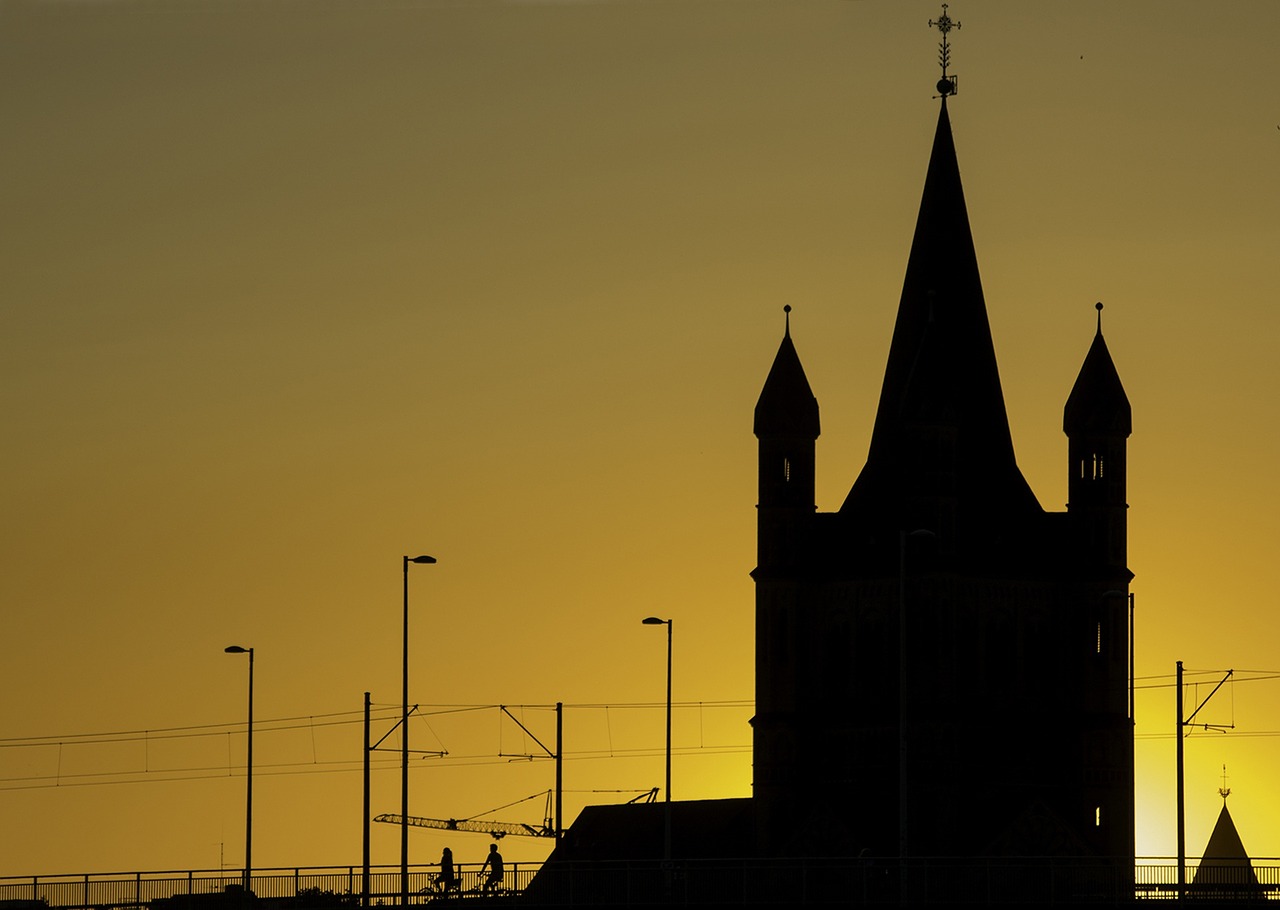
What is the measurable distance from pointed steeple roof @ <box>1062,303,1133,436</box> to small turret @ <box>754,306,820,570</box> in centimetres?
1016

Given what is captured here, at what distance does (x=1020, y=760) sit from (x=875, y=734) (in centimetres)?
566

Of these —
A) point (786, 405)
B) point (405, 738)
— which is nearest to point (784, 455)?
point (786, 405)

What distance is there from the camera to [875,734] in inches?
6373

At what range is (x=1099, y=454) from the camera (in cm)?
16488

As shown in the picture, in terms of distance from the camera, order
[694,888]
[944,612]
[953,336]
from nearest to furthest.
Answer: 1. [694,888]
2. [944,612]
3. [953,336]

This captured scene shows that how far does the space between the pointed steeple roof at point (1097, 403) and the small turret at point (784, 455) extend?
1016cm

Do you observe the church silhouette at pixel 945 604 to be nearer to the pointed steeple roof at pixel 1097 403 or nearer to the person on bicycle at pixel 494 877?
the pointed steeple roof at pixel 1097 403

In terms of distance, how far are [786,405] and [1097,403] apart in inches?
476

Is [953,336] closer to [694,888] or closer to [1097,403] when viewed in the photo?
[1097,403]

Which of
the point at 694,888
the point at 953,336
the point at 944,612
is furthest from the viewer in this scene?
the point at 953,336

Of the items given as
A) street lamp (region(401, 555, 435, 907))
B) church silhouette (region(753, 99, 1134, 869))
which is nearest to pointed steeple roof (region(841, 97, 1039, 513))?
church silhouette (region(753, 99, 1134, 869))

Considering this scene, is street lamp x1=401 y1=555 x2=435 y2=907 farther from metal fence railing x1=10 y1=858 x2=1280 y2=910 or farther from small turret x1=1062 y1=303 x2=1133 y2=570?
small turret x1=1062 y1=303 x2=1133 y2=570

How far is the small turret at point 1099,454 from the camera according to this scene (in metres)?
164

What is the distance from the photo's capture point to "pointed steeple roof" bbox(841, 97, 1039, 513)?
6442 inches
